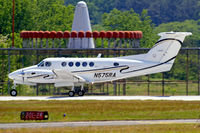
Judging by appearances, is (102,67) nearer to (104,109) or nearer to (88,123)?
(104,109)

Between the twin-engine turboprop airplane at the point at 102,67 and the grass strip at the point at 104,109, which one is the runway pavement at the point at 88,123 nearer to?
the grass strip at the point at 104,109

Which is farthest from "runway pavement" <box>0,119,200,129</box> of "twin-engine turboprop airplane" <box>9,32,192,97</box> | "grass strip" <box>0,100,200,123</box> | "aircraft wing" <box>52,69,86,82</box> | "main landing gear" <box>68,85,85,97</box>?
"main landing gear" <box>68,85,85,97</box>

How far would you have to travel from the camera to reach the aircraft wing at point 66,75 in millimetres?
64438

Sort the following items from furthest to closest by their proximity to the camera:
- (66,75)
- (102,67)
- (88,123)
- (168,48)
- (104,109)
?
(102,67) → (168,48) → (66,75) → (104,109) → (88,123)

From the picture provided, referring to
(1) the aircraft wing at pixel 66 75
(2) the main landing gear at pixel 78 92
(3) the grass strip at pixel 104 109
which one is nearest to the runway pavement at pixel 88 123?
(3) the grass strip at pixel 104 109

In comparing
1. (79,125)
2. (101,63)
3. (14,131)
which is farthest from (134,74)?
(14,131)

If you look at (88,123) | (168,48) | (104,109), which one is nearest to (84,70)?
(168,48)

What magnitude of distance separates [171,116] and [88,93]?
76.5 ft

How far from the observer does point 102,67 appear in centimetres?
6619

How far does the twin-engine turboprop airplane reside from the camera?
65625 mm

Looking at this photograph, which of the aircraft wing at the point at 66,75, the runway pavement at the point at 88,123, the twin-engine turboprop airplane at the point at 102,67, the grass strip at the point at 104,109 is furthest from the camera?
the twin-engine turboprop airplane at the point at 102,67

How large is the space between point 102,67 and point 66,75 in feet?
13.4

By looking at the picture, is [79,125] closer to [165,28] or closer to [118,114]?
[118,114]

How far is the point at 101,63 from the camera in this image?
6612 centimetres
